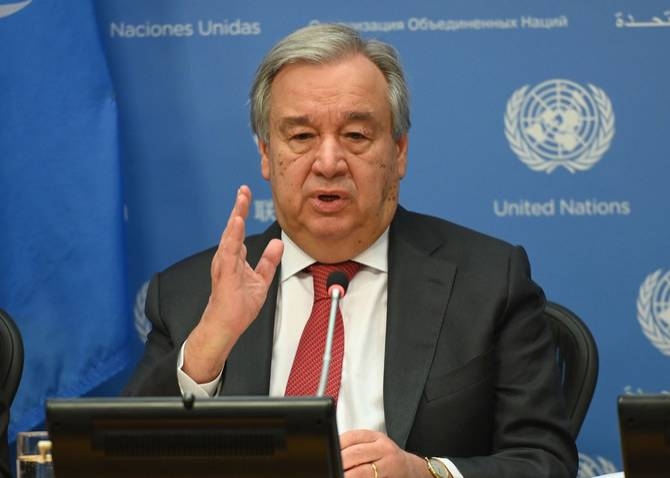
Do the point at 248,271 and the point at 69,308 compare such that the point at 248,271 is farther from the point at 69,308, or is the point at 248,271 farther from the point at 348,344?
the point at 69,308

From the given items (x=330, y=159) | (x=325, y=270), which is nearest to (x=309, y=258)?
(x=325, y=270)

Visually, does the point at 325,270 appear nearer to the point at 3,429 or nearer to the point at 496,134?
the point at 3,429

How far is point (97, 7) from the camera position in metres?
4.43

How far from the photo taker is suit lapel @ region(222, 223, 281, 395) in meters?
3.15

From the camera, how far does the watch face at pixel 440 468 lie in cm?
275

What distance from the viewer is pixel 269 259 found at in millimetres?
2898

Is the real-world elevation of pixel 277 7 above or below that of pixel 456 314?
above

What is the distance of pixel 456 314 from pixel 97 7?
192 centimetres

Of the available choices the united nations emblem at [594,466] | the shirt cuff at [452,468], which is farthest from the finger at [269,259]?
the united nations emblem at [594,466]

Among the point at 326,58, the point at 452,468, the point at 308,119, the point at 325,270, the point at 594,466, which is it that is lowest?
the point at 594,466

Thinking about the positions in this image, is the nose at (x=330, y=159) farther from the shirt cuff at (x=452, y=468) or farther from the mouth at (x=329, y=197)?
the shirt cuff at (x=452, y=468)

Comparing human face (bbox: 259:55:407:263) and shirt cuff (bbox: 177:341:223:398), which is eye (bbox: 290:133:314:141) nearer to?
human face (bbox: 259:55:407:263)

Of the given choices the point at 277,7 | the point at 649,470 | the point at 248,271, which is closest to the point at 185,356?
the point at 248,271

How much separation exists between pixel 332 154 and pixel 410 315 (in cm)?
46
